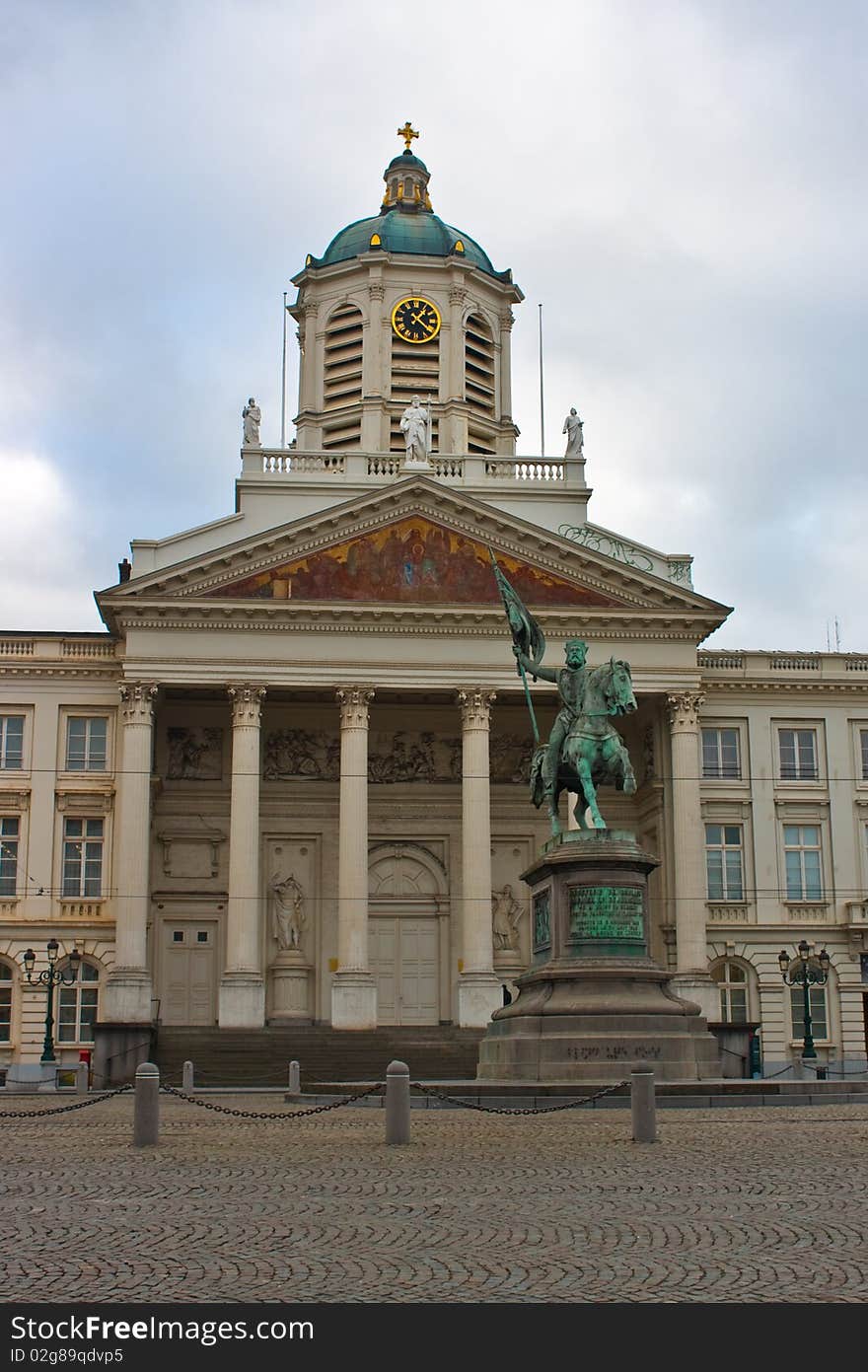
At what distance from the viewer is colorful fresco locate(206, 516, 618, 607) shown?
54812 mm

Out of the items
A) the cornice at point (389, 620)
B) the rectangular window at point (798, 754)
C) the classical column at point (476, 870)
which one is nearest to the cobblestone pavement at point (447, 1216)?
the classical column at point (476, 870)

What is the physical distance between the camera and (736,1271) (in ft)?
33.8

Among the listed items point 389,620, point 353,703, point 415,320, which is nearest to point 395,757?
point 353,703

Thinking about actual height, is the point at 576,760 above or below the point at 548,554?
below

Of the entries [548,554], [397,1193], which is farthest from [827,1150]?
[548,554]

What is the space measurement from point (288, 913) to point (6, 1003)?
31.4 ft

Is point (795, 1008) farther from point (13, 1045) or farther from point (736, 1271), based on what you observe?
point (736, 1271)

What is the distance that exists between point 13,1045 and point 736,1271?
47426 mm

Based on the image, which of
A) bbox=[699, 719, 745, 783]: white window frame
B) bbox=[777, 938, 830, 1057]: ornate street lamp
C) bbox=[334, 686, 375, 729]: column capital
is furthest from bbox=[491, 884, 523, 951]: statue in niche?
bbox=[777, 938, 830, 1057]: ornate street lamp

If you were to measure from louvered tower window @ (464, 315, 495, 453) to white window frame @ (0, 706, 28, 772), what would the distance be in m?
22.4

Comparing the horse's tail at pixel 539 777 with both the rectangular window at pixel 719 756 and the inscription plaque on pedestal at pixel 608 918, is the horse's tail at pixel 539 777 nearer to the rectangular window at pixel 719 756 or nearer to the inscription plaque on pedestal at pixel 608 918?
the inscription plaque on pedestal at pixel 608 918

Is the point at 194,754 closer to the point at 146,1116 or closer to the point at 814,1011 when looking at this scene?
the point at 814,1011

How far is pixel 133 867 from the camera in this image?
52344mm

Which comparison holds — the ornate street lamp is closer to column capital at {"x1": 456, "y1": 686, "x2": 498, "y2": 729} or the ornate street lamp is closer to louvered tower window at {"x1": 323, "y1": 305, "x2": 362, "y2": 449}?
column capital at {"x1": 456, "y1": 686, "x2": 498, "y2": 729}
